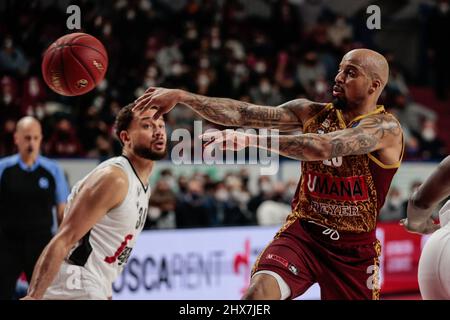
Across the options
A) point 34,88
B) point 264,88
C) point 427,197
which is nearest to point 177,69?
point 264,88

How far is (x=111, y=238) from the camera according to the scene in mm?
4605

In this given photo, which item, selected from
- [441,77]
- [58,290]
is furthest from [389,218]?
[58,290]

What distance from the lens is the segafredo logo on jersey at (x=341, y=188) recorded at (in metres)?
4.67

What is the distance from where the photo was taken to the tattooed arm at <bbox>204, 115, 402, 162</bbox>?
154 inches

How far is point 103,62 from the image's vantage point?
213 inches

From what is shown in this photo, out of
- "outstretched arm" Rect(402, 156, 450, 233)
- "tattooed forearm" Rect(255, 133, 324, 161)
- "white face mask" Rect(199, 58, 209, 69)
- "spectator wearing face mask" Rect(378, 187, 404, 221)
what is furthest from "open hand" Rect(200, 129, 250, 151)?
"white face mask" Rect(199, 58, 209, 69)

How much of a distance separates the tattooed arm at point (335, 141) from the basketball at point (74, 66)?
171cm

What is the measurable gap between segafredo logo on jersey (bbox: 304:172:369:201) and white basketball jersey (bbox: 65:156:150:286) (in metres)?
1.12

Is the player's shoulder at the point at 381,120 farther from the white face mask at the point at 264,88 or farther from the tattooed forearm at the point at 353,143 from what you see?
the white face mask at the point at 264,88

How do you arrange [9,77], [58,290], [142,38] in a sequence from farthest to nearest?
[142,38] → [9,77] → [58,290]

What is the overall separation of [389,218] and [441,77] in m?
6.64

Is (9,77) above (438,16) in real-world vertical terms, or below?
below

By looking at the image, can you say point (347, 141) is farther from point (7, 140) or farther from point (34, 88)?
point (34, 88)

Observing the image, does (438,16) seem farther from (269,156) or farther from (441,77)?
(269,156)
